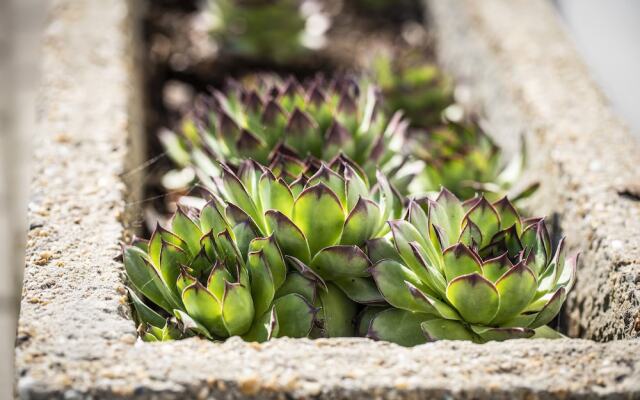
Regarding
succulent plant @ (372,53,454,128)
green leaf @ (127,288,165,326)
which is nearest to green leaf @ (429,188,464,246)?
green leaf @ (127,288,165,326)

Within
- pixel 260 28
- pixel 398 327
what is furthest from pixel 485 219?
pixel 260 28

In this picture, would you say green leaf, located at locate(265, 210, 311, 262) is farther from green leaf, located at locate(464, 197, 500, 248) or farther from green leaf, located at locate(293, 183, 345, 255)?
green leaf, located at locate(464, 197, 500, 248)

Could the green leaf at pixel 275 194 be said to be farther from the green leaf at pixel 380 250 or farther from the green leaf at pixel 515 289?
the green leaf at pixel 515 289

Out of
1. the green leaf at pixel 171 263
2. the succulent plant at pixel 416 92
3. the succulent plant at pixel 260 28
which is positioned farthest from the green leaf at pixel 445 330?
the succulent plant at pixel 260 28

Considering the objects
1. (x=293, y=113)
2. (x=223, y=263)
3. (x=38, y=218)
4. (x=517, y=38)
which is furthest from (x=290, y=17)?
(x=223, y=263)

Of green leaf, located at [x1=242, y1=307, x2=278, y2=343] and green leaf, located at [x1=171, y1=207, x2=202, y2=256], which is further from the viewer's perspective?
green leaf, located at [x1=171, y1=207, x2=202, y2=256]
